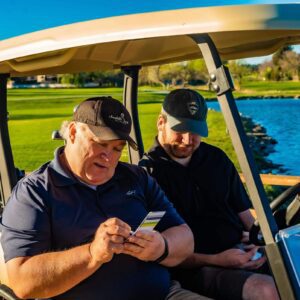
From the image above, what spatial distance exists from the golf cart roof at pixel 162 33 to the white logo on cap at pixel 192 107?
0.86 ft

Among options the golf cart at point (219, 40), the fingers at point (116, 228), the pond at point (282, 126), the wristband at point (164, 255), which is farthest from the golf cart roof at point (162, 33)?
the pond at point (282, 126)

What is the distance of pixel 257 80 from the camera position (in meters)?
7.32

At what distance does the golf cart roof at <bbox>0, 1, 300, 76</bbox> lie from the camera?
1613 millimetres

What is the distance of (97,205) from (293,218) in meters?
0.74

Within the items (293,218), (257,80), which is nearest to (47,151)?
(257,80)

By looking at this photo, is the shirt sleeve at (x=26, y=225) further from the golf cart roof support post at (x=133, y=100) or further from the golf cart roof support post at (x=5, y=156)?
the golf cart roof support post at (x=133, y=100)

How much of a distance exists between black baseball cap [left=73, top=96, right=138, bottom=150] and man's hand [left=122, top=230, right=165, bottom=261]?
0.37 m

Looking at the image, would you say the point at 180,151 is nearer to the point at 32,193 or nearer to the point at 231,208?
the point at 231,208

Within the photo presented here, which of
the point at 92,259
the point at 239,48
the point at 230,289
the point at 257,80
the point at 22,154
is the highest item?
the point at 22,154

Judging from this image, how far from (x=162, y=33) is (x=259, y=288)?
117 cm

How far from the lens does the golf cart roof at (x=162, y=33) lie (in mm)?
1613

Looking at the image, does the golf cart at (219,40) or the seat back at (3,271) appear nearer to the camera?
the golf cart at (219,40)

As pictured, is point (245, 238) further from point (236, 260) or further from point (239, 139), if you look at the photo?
point (239, 139)

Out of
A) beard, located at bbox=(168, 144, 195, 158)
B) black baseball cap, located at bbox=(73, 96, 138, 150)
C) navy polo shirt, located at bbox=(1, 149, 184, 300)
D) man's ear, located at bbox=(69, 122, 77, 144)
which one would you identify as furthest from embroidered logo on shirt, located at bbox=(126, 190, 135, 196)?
beard, located at bbox=(168, 144, 195, 158)
